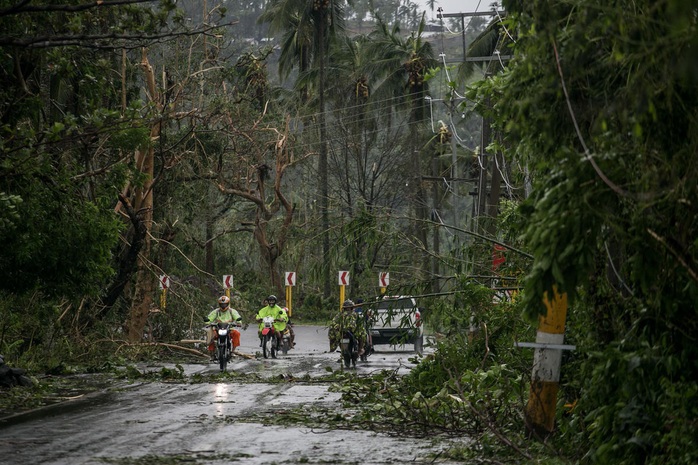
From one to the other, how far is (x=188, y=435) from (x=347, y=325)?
5.93m

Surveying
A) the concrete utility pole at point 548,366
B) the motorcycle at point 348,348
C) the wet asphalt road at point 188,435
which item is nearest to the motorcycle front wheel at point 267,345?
the motorcycle at point 348,348

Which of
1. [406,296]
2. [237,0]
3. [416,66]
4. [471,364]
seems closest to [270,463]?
[406,296]

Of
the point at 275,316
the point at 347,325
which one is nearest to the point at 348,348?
the point at 275,316

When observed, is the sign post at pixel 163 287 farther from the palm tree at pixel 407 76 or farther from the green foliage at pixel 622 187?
the palm tree at pixel 407 76

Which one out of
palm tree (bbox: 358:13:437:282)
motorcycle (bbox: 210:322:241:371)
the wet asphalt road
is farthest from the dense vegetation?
palm tree (bbox: 358:13:437:282)

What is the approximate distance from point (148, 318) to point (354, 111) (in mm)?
35660

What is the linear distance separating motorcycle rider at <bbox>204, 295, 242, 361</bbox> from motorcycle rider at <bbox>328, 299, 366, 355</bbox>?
8.15ft

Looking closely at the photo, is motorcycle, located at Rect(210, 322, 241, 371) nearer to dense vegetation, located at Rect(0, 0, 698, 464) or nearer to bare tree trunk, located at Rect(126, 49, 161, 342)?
dense vegetation, located at Rect(0, 0, 698, 464)

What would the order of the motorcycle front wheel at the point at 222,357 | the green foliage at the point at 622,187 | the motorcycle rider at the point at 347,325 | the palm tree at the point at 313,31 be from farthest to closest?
the palm tree at the point at 313,31, the motorcycle front wheel at the point at 222,357, the motorcycle rider at the point at 347,325, the green foliage at the point at 622,187

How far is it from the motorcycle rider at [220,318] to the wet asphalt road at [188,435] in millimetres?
7517

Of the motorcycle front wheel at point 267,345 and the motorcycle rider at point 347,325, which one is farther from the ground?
the motorcycle rider at point 347,325

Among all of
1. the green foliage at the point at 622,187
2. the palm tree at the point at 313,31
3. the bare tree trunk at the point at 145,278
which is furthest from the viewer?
the palm tree at the point at 313,31

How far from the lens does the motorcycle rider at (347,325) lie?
16.5 metres

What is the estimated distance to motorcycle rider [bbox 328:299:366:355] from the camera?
16484mm
